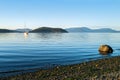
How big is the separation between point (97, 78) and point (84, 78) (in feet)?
3.87

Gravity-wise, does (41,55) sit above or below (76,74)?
below

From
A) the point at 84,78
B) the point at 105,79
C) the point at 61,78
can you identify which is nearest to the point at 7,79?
the point at 61,78

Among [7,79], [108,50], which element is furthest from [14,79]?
[108,50]

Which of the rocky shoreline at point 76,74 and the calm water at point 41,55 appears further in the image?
the calm water at point 41,55

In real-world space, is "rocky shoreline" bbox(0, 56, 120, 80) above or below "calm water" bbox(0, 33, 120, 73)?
above

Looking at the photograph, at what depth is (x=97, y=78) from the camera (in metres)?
20.5

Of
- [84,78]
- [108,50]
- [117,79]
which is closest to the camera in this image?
[117,79]

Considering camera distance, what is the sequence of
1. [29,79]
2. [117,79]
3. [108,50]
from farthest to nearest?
[108,50] → [29,79] → [117,79]

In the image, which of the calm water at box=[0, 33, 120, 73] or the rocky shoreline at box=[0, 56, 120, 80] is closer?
the rocky shoreline at box=[0, 56, 120, 80]

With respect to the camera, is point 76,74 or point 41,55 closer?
point 76,74

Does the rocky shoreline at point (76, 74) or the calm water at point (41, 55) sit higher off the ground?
the rocky shoreline at point (76, 74)

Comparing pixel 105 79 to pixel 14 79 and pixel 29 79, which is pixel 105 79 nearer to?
pixel 29 79

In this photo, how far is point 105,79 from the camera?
19.9 meters

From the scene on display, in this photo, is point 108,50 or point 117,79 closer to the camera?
point 117,79
